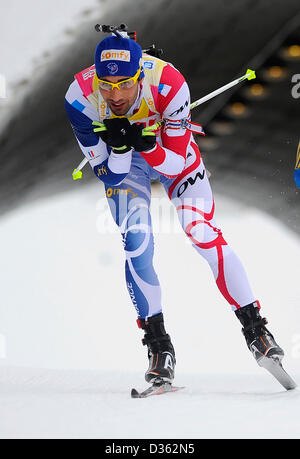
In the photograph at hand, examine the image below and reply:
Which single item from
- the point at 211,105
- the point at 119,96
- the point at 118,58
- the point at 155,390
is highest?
the point at 211,105

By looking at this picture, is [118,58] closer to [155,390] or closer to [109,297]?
[155,390]

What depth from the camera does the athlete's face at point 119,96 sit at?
305cm

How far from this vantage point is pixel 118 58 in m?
3.04

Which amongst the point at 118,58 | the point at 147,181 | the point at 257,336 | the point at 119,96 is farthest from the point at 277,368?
the point at 118,58

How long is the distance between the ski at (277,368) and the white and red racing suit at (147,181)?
25cm

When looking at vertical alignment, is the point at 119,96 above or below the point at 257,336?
above

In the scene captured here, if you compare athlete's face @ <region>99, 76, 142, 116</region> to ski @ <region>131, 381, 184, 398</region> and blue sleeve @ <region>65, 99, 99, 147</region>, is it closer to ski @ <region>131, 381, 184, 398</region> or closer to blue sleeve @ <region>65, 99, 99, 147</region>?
blue sleeve @ <region>65, 99, 99, 147</region>

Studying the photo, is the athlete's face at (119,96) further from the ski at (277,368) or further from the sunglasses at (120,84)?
the ski at (277,368)

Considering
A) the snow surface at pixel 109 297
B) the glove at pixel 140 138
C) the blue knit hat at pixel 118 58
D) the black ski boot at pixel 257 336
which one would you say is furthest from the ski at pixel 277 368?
the blue knit hat at pixel 118 58

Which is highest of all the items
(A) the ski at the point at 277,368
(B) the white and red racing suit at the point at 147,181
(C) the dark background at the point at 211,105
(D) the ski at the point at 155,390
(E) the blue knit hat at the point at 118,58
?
(C) the dark background at the point at 211,105

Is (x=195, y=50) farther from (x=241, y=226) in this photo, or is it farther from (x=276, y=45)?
(x=241, y=226)

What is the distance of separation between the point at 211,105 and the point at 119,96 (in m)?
3.13
